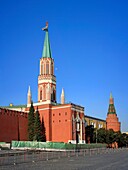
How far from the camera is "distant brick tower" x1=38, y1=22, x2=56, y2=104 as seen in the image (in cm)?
7381

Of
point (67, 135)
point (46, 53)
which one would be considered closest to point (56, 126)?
point (67, 135)

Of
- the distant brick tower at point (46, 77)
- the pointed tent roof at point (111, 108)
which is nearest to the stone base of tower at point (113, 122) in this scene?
the pointed tent roof at point (111, 108)

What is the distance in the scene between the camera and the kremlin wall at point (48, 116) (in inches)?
2586

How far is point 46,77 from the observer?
74.4m

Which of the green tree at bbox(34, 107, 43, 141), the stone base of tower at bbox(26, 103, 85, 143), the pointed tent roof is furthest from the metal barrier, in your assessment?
the pointed tent roof

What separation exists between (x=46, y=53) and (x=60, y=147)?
110 feet

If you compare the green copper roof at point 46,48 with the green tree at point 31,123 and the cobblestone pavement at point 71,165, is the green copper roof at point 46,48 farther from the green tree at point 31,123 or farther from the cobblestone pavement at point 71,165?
the cobblestone pavement at point 71,165

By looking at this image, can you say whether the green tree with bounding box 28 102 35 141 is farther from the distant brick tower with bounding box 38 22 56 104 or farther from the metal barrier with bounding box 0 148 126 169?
the metal barrier with bounding box 0 148 126 169

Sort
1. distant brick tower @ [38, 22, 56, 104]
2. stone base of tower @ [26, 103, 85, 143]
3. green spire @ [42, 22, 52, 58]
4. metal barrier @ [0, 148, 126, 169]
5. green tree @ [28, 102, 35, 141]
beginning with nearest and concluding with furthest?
metal barrier @ [0, 148, 126, 169]
green tree @ [28, 102, 35, 141]
stone base of tower @ [26, 103, 85, 143]
distant brick tower @ [38, 22, 56, 104]
green spire @ [42, 22, 52, 58]

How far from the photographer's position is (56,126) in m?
69.7

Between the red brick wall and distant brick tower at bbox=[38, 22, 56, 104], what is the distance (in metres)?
7.23

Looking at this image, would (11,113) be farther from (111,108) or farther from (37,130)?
(111,108)

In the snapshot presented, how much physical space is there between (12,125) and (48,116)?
9056 millimetres

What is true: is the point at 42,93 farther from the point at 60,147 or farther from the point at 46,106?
the point at 60,147
